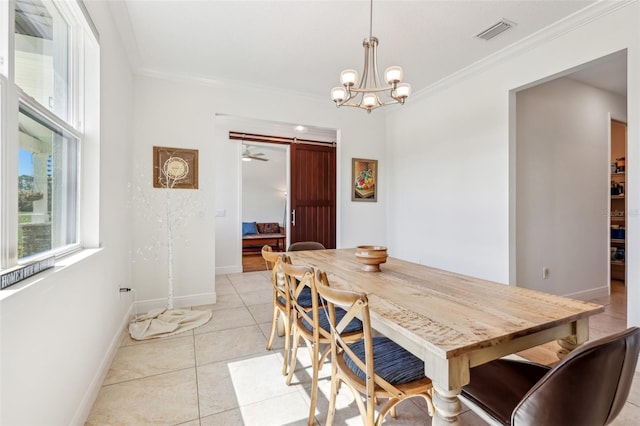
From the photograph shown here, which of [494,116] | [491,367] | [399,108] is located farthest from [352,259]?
[399,108]

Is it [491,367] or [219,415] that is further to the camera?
[219,415]

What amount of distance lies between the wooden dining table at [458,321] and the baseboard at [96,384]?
1.47 m

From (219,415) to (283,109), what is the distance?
3360 millimetres

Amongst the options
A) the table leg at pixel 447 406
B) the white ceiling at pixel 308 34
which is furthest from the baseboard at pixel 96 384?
the white ceiling at pixel 308 34

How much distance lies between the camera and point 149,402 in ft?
5.65

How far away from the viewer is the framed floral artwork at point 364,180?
4.43 m

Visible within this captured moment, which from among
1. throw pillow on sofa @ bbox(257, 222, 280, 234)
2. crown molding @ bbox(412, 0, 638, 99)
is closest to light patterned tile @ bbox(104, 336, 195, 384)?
crown molding @ bbox(412, 0, 638, 99)

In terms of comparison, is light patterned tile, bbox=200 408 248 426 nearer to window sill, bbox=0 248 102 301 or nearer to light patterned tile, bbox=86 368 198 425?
light patterned tile, bbox=86 368 198 425

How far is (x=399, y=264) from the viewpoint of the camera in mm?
2170

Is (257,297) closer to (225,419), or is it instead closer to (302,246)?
(302,246)

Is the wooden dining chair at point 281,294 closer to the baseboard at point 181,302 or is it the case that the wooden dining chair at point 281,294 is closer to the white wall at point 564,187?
the baseboard at point 181,302

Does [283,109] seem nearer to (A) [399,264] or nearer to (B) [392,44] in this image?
(B) [392,44]

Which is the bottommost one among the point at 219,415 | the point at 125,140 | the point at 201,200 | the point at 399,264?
the point at 219,415

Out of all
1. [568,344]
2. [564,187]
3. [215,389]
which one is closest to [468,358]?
[568,344]
